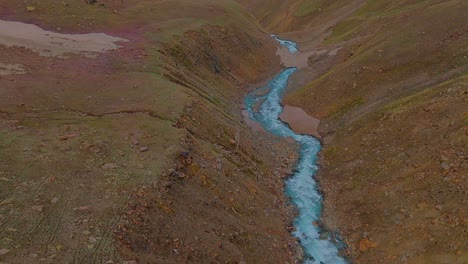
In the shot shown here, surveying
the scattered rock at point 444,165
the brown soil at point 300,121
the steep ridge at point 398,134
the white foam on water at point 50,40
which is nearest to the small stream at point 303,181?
the brown soil at point 300,121

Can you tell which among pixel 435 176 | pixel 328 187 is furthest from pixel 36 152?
pixel 435 176

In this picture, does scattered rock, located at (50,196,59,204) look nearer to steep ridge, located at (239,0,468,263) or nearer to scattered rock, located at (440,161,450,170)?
steep ridge, located at (239,0,468,263)

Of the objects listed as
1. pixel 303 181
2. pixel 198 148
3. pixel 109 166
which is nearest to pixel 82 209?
pixel 109 166

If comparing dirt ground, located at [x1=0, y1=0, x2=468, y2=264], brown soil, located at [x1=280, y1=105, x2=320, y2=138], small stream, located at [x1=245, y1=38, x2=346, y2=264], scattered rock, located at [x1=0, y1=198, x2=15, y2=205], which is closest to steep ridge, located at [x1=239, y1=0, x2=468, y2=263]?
dirt ground, located at [x1=0, y1=0, x2=468, y2=264]

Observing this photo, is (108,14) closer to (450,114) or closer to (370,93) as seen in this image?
(370,93)

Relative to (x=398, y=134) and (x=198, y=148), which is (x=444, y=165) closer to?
(x=398, y=134)
